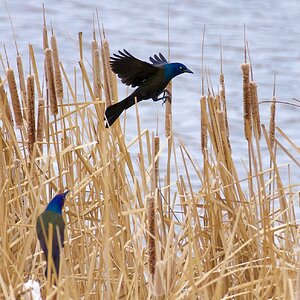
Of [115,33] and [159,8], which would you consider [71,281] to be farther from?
[159,8]

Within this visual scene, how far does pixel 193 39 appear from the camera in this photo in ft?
24.9

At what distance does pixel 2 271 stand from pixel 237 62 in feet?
15.7

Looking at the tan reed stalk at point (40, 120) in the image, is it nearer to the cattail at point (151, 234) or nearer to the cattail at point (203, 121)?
the cattail at point (203, 121)

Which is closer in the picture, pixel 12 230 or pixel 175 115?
pixel 12 230

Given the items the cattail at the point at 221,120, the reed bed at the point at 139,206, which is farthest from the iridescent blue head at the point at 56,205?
the cattail at the point at 221,120

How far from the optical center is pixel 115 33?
7562 millimetres

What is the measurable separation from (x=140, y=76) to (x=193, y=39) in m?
5.43

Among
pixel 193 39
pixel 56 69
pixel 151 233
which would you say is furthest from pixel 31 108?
pixel 193 39

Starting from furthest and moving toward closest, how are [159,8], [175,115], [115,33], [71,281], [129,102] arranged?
[159,8], [115,33], [175,115], [129,102], [71,281]

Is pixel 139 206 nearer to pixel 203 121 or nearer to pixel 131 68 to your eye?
pixel 203 121

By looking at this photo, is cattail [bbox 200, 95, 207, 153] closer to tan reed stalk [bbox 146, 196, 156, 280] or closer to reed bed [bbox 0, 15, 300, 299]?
reed bed [bbox 0, 15, 300, 299]

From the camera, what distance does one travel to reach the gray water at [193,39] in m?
5.77

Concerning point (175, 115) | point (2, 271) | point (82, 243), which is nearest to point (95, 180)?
point (82, 243)

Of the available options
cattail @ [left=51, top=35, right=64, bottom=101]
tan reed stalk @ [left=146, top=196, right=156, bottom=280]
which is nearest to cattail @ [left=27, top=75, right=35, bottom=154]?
cattail @ [left=51, top=35, right=64, bottom=101]
